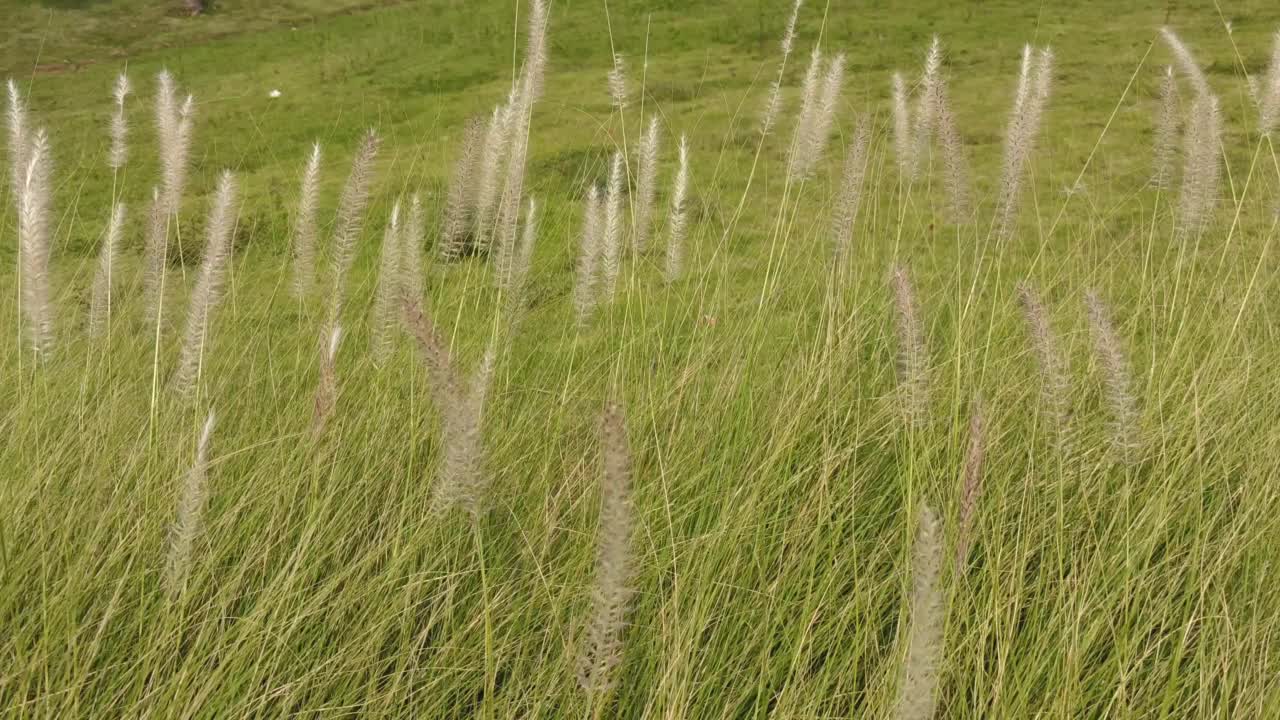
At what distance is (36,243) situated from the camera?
3.40 feet

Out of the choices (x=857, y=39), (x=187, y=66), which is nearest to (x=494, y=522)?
(x=857, y=39)

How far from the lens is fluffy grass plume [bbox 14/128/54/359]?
100 cm

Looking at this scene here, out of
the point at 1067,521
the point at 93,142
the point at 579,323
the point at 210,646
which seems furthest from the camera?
the point at 93,142

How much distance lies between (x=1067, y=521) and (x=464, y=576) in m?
0.67

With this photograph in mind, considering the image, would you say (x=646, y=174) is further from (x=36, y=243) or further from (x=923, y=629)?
(x=923, y=629)

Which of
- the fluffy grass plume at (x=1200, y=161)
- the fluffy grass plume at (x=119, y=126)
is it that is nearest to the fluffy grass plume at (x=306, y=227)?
the fluffy grass plume at (x=119, y=126)

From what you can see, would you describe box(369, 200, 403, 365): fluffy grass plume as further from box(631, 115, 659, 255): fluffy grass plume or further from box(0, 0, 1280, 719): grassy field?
box(631, 115, 659, 255): fluffy grass plume

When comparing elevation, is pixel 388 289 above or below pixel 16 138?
below

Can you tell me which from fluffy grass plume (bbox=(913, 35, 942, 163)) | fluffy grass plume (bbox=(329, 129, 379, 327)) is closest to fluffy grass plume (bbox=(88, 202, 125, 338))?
fluffy grass plume (bbox=(329, 129, 379, 327))

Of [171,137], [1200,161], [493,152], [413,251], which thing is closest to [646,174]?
[493,152]

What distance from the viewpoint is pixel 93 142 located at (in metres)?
5.42

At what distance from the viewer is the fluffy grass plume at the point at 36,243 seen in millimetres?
1004

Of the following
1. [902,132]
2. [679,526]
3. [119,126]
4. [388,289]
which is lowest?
[679,526]

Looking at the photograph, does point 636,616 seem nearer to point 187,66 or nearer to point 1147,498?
point 1147,498
